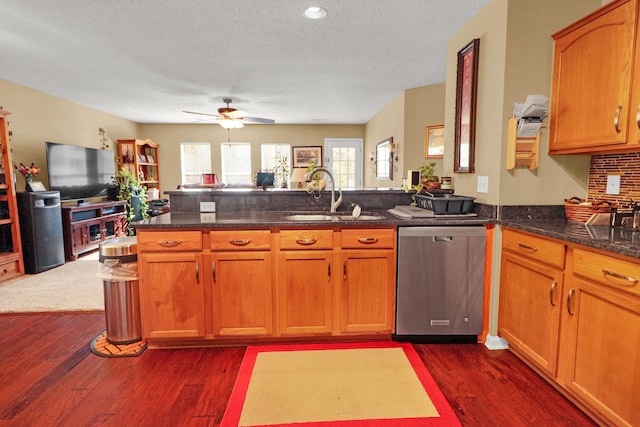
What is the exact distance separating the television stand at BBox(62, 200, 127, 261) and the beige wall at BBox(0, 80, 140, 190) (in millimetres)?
650

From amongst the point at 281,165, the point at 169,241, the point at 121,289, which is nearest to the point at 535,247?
the point at 169,241

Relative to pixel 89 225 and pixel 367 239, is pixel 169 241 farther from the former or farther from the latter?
pixel 89 225

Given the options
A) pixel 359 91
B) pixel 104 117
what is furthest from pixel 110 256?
pixel 104 117

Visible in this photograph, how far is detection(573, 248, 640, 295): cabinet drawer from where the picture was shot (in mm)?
1371

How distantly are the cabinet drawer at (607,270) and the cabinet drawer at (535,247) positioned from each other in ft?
0.33

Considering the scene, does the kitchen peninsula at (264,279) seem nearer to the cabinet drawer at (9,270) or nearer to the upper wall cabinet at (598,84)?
the upper wall cabinet at (598,84)

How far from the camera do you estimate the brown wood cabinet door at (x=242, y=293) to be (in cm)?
224

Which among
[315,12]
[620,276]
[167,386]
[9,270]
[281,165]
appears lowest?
[167,386]

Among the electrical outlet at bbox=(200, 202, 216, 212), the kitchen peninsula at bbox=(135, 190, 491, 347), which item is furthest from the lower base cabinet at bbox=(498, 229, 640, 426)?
the electrical outlet at bbox=(200, 202, 216, 212)

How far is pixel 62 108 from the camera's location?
17.4ft

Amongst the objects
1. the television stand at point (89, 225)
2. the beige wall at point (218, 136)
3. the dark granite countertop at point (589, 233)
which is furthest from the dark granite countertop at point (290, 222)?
the beige wall at point (218, 136)

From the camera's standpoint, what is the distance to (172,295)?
2.24 m

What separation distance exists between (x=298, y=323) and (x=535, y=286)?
1.51 m

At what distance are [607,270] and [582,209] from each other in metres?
0.80
